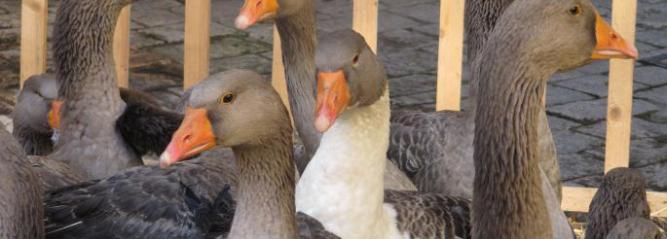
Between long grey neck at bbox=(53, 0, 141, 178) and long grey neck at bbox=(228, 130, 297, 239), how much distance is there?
2.12 metres

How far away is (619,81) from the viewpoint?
26.3 ft

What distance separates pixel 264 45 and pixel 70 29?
396 centimetres

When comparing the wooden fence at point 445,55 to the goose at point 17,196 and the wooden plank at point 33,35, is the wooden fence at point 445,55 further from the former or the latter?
the goose at point 17,196

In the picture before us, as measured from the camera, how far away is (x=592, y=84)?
10.7m

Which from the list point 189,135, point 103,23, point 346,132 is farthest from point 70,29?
point 189,135

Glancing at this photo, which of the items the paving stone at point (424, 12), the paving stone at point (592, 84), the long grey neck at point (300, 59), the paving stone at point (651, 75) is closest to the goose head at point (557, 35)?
the long grey neck at point (300, 59)

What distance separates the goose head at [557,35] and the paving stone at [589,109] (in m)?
4.25

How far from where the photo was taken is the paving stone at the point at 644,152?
9227mm

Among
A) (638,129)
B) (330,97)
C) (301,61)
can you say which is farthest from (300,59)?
(638,129)

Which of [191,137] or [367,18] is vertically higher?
[367,18]

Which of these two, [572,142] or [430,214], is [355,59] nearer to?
[430,214]

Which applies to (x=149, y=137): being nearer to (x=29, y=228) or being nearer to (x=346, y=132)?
(x=346, y=132)

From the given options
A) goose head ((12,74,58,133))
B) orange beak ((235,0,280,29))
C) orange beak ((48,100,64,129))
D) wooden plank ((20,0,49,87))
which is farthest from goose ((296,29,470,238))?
wooden plank ((20,0,49,87))

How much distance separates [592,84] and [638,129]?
100 centimetres
